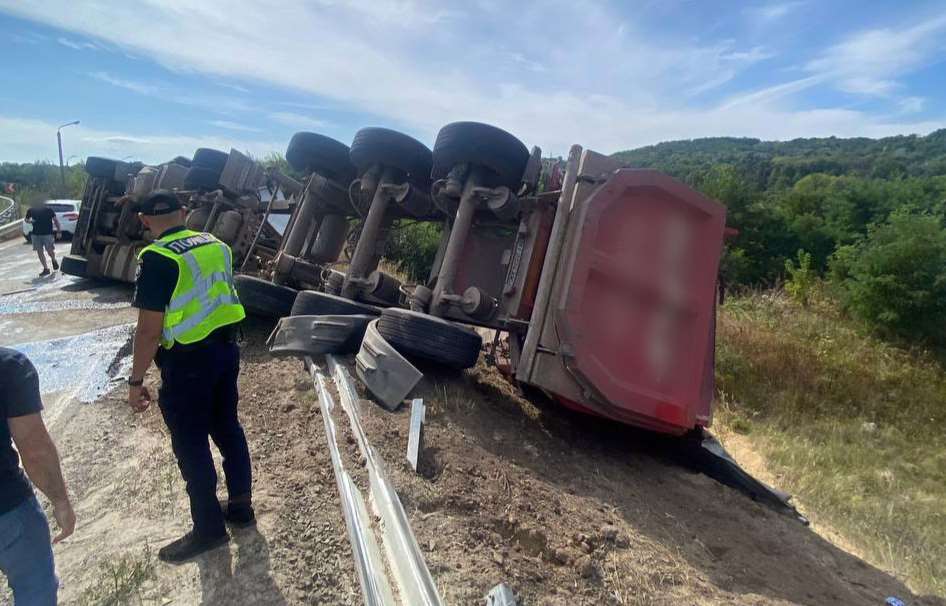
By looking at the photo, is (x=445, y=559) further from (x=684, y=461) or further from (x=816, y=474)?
(x=816, y=474)

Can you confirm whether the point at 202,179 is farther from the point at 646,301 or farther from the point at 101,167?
the point at 646,301

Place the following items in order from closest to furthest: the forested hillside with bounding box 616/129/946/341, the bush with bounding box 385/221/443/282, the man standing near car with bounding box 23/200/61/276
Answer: the forested hillside with bounding box 616/129/946/341
the man standing near car with bounding box 23/200/61/276
the bush with bounding box 385/221/443/282

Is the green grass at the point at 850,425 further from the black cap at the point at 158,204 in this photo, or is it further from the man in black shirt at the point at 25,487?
the black cap at the point at 158,204

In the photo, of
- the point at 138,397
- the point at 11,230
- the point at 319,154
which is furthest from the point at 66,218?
the point at 138,397

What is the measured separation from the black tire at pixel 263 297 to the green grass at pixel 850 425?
4320 millimetres

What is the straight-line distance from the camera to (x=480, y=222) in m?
4.99

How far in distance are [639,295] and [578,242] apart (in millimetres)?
584

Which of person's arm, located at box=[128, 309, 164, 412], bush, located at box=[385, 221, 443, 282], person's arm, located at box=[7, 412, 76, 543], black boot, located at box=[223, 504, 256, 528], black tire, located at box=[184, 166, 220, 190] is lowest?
black boot, located at box=[223, 504, 256, 528]

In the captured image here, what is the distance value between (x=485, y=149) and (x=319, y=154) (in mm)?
2557

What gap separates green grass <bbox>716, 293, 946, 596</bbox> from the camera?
429cm

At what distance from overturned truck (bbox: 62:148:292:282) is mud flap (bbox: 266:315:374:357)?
3.17 m

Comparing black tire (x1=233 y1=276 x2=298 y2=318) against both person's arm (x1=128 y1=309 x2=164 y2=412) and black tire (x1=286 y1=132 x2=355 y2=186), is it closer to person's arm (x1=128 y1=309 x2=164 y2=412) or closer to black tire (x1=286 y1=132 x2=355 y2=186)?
black tire (x1=286 y1=132 x2=355 y2=186)

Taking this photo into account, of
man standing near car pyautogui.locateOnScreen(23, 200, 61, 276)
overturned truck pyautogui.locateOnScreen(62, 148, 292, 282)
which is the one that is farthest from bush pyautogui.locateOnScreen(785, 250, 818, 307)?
man standing near car pyautogui.locateOnScreen(23, 200, 61, 276)

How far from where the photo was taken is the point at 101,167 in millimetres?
10227
